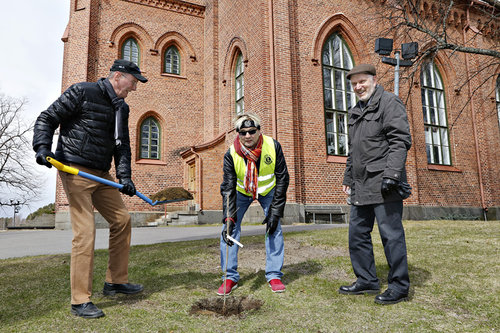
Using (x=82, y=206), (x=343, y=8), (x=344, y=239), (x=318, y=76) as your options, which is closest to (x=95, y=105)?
(x=82, y=206)

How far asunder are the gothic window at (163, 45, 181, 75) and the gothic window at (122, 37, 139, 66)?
1.47 meters

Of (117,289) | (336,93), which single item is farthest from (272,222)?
(336,93)

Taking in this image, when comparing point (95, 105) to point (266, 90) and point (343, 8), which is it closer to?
point (266, 90)

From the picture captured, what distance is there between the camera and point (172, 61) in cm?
1905

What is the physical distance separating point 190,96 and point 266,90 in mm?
6858

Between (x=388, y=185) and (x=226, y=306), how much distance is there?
5.81ft

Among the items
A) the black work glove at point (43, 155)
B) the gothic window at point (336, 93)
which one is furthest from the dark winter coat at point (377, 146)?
the gothic window at point (336, 93)

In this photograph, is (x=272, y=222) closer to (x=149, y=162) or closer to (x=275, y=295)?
(x=275, y=295)

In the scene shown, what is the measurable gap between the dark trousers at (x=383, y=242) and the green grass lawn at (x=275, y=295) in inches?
9.2

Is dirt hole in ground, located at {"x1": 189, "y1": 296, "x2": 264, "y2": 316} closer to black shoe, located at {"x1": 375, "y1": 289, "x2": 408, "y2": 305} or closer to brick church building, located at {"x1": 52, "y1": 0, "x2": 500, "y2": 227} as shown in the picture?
black shoe, located at {"x1": 375, "y1": 289, "x2": 408, "y2": 305}

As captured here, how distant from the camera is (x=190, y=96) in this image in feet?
61.9

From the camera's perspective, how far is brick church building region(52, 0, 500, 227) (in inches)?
531

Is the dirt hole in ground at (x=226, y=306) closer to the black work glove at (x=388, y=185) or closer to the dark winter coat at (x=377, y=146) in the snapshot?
the dark winter coat at (x=377, y=146)

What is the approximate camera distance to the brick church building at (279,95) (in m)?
13.5
